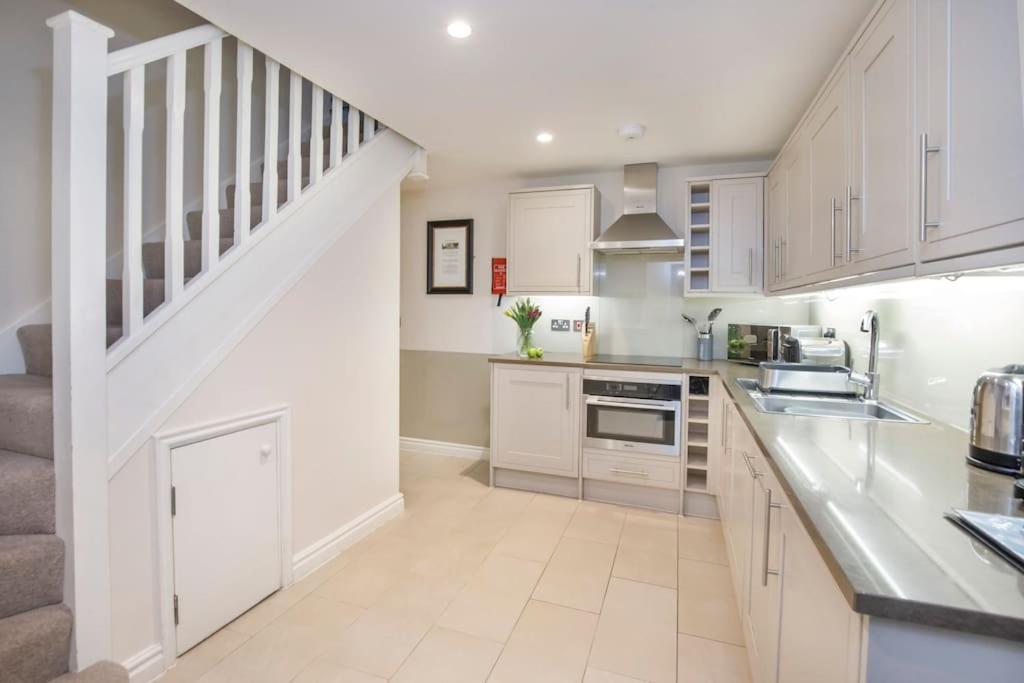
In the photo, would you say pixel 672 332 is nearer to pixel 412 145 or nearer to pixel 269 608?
pixel 412 145

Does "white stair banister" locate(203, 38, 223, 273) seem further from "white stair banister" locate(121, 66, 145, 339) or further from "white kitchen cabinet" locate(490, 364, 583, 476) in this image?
"white kitchen cabinet" locate(490, 364, 583, 476)

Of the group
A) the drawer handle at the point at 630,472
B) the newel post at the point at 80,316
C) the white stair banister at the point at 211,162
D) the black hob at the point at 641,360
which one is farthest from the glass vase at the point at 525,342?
the newel post at the point at 80,316

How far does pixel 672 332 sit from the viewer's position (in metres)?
3.57

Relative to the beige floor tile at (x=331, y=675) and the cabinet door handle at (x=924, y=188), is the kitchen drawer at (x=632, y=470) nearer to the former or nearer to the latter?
the beige floor tile at (x=331, y=675)

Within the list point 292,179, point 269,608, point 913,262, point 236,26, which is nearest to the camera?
point 913,262

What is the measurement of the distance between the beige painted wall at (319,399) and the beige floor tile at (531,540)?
80 centimetres

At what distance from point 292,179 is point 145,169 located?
35.8 inches

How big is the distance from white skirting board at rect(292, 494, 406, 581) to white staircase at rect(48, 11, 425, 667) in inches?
32.2

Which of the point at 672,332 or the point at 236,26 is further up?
the point at 236,26

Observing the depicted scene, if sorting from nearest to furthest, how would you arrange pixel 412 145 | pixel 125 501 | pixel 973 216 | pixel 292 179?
pixel 973 216
pixel 125 501
pixel 292 179
pixel 412 145

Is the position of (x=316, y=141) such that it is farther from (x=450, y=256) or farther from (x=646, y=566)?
(x=646, y=566)

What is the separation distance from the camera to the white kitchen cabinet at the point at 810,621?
2.56 ft

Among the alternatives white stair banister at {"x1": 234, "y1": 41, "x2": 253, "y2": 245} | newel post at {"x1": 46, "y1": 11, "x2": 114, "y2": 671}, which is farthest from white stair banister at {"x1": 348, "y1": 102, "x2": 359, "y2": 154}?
newel post at {"x1": 46, "y1": 11, "x2": 114, "y2": 671}

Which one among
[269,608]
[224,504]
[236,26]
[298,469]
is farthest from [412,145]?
[269,608]
